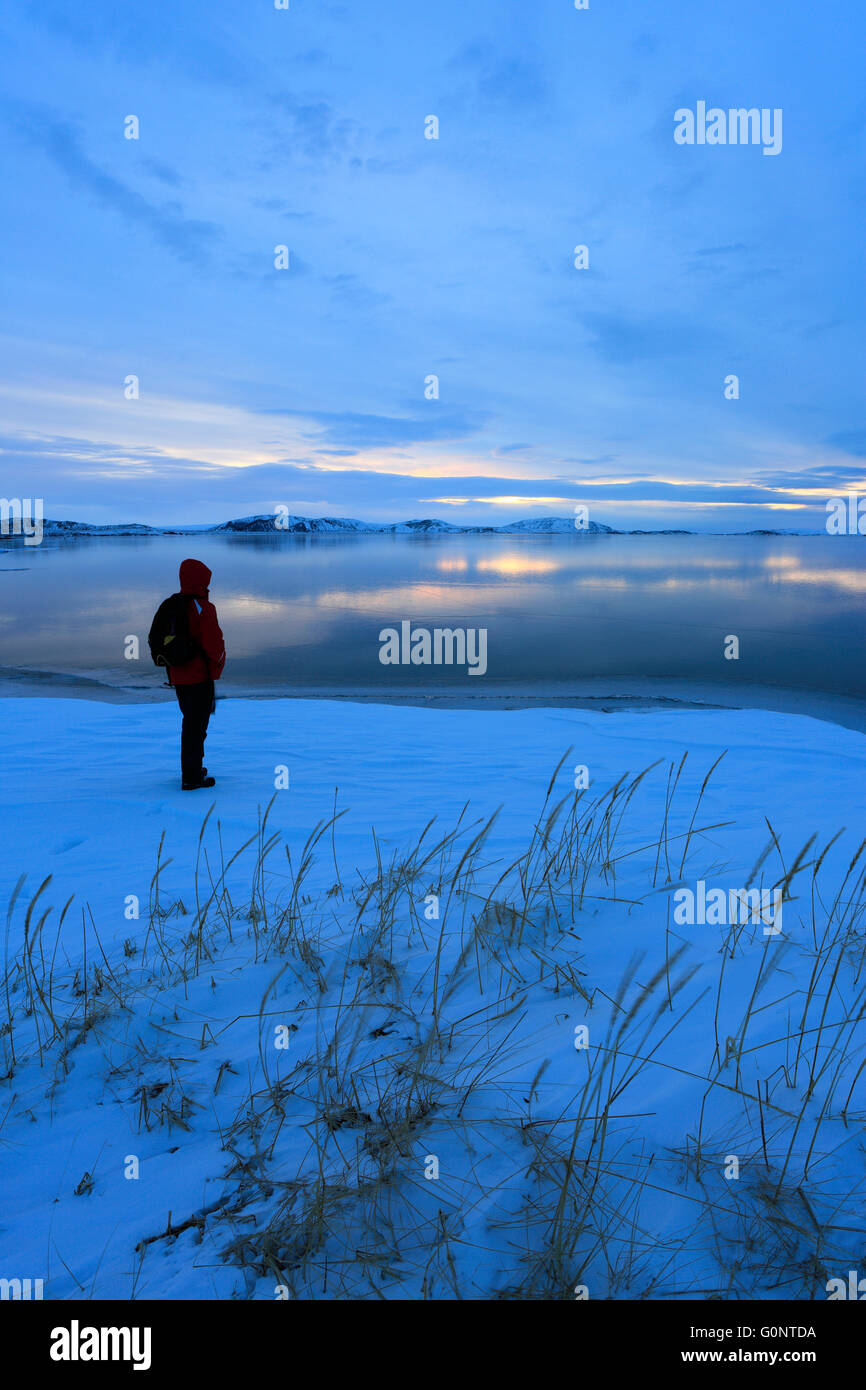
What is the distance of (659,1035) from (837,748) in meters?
8.69

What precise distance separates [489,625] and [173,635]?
787 inches

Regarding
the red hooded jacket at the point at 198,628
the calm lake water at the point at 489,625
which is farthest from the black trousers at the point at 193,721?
the calm lake water at the point at 489,625

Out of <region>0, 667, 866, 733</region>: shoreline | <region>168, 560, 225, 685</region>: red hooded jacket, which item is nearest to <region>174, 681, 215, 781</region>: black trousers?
<region>168, 560, 225, 685</region>: red hooded jacket

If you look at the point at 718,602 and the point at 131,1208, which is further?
the point at 718,602

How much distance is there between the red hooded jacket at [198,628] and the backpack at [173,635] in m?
0.06

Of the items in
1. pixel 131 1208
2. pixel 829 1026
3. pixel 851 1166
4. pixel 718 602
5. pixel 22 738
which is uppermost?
pixel 718 602

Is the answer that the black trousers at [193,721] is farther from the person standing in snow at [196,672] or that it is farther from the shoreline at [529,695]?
the shoreline at [529,695]

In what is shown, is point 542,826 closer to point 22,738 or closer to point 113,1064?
point 113,1064

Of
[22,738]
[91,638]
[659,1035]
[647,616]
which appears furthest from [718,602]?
[659,1035]

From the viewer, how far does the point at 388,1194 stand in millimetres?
2115

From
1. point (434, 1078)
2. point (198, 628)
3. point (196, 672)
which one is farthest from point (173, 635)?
point (434, 1078)

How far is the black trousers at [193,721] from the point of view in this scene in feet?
25.2

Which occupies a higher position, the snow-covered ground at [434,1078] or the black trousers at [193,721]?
the black trousers at [193,721]

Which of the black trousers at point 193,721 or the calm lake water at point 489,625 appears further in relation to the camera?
the calm lake water at point 489,625
